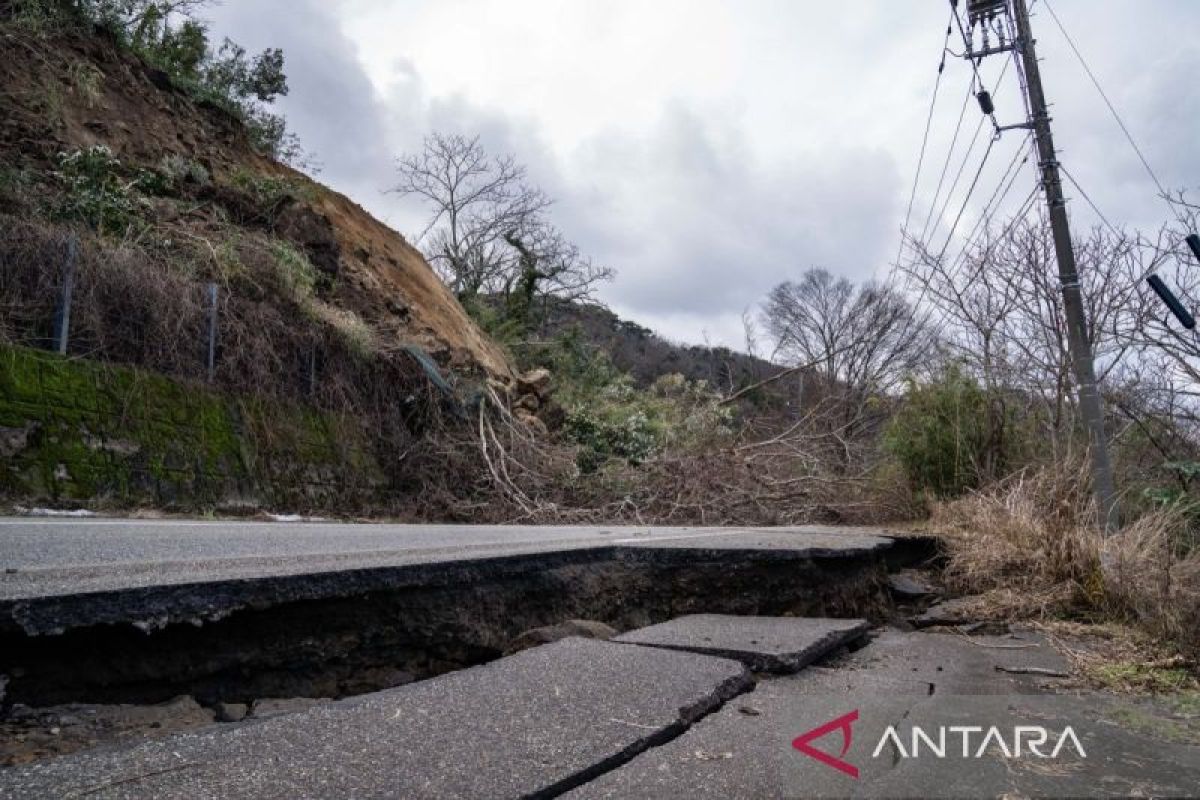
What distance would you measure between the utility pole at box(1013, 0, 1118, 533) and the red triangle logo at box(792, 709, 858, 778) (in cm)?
410

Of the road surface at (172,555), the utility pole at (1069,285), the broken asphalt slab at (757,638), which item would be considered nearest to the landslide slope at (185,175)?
the road surface at (172,555)

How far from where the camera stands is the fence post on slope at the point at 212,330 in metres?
8.21

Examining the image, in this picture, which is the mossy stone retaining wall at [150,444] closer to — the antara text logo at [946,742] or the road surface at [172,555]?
the road surface at [172,555]

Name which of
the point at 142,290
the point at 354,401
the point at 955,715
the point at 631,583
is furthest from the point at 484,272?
the point at 955,715

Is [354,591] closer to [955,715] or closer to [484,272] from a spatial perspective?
[955,715]

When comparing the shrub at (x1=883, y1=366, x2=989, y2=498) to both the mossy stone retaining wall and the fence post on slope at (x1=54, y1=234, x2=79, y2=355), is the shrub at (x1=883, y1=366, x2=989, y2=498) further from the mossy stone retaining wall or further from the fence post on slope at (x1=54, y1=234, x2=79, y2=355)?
the fence post on slope at (x1=54, y1=234, x2=79, y2=355)

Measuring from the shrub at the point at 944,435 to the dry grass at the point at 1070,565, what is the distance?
8.71 feet

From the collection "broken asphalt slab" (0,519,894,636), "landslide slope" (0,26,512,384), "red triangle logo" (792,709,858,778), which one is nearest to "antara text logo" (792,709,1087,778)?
"red triangle logo" (792,709,858,778)

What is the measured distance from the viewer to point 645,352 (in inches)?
1491

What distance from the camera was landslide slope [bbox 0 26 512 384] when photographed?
9508 millimetres

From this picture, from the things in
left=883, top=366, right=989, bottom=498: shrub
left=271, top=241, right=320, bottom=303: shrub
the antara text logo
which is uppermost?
left=271, top=241, right=320, bottom=303: shrub

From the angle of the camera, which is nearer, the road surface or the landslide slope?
the road surface

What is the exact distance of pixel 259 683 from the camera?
1817 mm

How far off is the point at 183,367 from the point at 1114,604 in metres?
8.01
